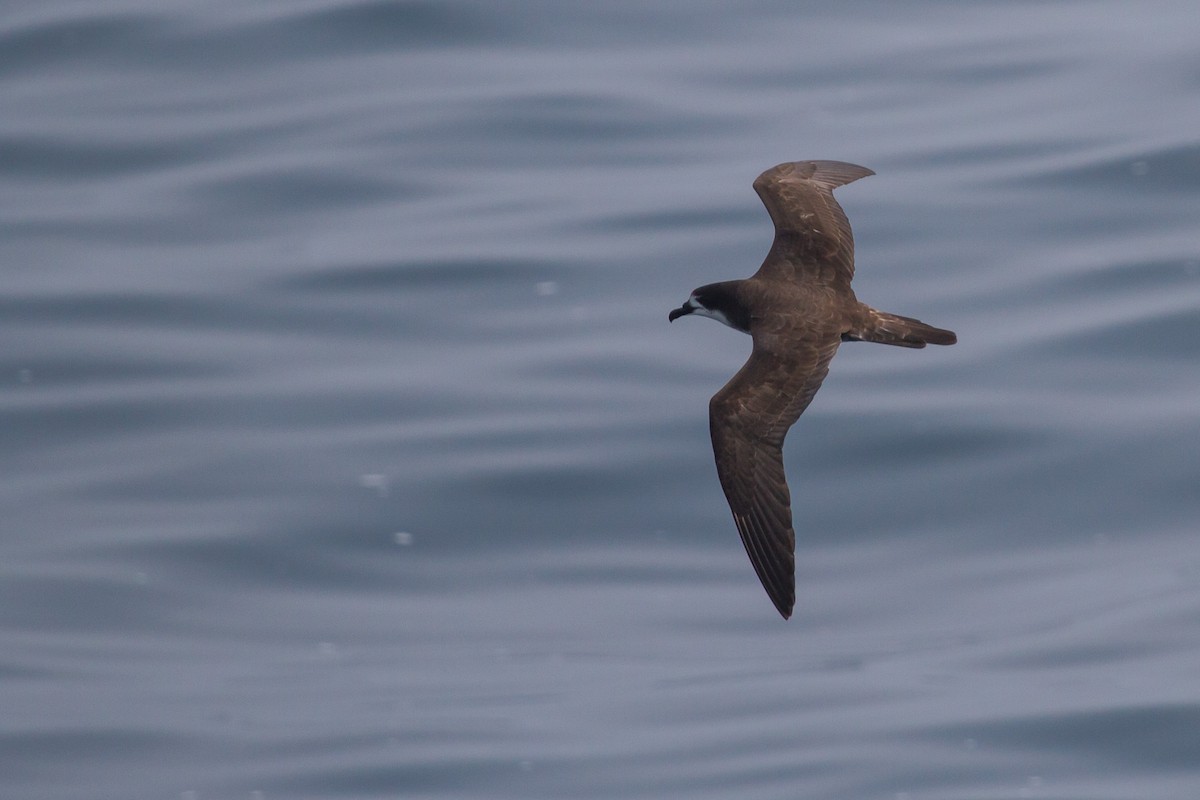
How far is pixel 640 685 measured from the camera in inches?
909

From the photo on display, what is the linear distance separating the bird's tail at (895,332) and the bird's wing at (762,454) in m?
0.37

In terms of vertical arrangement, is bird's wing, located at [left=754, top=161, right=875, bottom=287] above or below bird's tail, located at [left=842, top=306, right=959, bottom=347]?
above

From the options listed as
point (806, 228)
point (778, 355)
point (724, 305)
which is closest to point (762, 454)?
point (778, 355)

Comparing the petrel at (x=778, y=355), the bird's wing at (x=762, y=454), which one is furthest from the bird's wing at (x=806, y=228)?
the bird's wing at (x=762, y=454)

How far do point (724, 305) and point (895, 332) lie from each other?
3.01 feet

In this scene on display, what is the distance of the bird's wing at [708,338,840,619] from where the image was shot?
845 centimetres

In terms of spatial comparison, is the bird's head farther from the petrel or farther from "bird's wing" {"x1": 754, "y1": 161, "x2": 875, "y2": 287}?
"bird's wing" {"x1": 754, "y1": 161, "x2": 875, "y2": 287}

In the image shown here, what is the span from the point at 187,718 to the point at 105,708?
1425 millimetres

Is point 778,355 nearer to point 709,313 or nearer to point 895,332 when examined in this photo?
point 895,332

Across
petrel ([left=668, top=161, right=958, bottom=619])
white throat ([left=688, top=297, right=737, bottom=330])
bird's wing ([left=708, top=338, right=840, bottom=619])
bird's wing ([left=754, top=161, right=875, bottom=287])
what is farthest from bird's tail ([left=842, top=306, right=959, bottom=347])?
white throat ([left=688, top=297, right=737, bottom=330])

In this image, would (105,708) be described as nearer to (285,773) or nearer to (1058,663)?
(285,773)

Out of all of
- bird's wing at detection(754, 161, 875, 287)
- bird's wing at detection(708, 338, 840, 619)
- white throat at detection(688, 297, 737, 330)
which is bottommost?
bird's wing at detection(708, 338, 840, 619)

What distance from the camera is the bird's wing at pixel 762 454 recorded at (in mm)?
8453

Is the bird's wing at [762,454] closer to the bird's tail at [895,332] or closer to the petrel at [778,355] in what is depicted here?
the petrel at [778,355]
